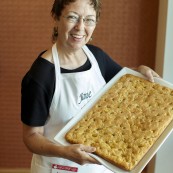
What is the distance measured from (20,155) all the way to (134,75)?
1.23 meters

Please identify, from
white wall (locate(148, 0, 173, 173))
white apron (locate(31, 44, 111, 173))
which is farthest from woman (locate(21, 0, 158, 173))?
white wall (locate(148, 0, 173, 173))

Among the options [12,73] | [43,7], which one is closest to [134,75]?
[43,7]

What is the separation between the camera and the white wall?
168cm

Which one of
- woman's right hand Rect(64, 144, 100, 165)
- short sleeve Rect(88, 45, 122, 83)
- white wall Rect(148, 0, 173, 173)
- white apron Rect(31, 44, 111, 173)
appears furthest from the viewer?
white wall Rect(148, 0, 173, 173)

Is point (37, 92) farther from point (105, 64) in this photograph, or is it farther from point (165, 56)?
point (165, 56)

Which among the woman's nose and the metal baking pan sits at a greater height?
the woman's nose

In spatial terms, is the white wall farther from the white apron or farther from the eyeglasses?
the eyeglasses

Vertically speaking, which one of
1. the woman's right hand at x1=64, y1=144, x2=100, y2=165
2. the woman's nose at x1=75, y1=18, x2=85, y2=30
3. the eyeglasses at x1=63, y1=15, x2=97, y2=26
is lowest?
the woman's right hand at x1=64, y1=144, x2=100, y2=165

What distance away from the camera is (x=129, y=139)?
3.27 feet

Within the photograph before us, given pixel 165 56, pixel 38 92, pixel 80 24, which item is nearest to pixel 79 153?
pixel 38 92

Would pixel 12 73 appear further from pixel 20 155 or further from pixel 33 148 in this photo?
pixel 33 148

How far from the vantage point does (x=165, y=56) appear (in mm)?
1721

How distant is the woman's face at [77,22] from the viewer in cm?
97

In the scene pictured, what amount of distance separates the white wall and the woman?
58 cm
